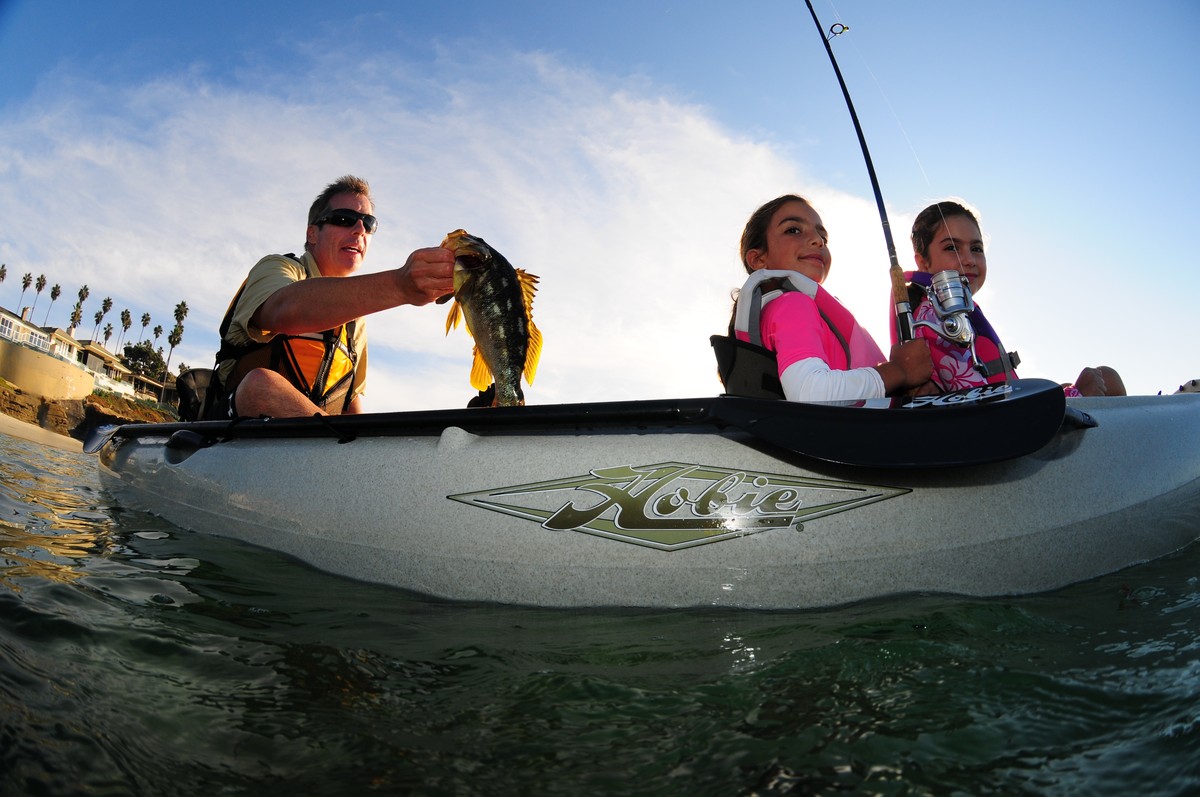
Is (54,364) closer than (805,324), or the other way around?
(805,324)

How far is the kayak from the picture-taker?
2859mm

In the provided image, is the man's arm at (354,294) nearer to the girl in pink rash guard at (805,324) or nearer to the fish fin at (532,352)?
the fish fin at (532,352)

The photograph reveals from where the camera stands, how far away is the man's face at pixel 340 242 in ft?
19.2

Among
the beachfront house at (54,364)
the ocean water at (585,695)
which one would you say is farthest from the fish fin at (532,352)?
the beachfront house at (54,364)

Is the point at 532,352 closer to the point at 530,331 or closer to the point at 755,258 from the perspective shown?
the point at 530,331

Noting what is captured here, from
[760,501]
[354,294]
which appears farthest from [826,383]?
[354,294]

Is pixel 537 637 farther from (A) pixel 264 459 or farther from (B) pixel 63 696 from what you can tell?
(A) pixel 264 459

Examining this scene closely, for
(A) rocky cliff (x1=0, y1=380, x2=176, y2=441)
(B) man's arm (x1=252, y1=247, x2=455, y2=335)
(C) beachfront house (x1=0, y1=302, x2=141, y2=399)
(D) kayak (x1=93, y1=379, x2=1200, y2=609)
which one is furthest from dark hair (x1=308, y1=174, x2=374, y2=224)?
(C) beachfront house (x1=0, y1=302, x2=141, y2=399)

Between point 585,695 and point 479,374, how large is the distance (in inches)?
107

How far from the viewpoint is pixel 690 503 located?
293cm

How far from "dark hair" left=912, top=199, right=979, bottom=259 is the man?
11.7 feet

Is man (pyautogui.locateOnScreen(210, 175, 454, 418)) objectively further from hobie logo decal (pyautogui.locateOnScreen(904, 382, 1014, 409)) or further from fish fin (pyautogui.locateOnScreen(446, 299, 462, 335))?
hobie logo decal (pyautogui.locateOnScreen(904, 382, 1014, 409))

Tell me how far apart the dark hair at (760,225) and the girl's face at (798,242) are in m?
0.03

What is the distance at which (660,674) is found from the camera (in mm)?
2057
